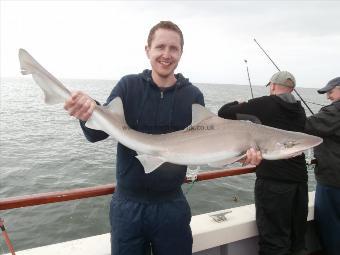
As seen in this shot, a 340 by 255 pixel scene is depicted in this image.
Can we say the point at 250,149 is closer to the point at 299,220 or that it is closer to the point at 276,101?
the point at 276,101

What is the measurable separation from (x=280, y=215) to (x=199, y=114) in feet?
6.94

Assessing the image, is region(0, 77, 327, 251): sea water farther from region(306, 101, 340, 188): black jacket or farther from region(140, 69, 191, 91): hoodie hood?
region(306, 101, 340, 188): black jacket

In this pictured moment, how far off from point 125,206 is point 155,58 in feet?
4.07

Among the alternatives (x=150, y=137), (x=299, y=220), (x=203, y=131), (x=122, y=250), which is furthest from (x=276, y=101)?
(x=122, y=250)

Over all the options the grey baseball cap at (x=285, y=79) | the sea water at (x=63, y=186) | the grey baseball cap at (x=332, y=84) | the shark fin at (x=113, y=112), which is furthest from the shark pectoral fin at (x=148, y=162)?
the grey baseball cap at (x=332, y=84)

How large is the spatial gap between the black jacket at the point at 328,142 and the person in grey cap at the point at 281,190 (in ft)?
1.76

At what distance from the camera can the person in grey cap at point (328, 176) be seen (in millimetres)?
4578

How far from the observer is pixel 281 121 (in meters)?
4.26

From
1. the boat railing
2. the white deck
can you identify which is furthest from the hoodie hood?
the white deck

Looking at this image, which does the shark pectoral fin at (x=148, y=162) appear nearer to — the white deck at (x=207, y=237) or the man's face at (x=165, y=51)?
the man's face at (x=165, y=51)

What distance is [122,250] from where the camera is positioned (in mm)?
2779

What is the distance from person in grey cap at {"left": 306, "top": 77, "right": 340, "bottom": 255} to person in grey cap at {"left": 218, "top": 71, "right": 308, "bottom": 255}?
0.53 metres

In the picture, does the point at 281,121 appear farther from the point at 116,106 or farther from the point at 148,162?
the point at 116,106

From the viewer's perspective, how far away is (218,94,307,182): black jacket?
419 cm
